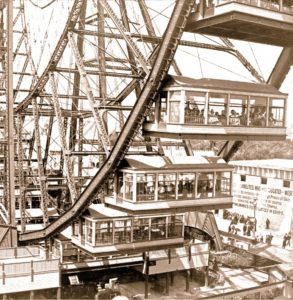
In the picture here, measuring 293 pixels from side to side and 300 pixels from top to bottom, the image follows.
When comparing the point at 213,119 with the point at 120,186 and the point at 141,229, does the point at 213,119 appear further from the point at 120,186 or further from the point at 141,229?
the point at 141,229

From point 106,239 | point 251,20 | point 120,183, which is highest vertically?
point 251,20

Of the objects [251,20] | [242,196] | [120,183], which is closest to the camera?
[251,20]

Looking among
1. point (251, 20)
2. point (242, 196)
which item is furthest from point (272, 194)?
point (251, 20)

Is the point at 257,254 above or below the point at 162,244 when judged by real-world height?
below

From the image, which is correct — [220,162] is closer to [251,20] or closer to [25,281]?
[251,20]

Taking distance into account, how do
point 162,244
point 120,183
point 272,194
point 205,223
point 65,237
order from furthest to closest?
1. point 272,194
2. point 205,223
3. point 65,237
4. point 162,244
5. point 120,183

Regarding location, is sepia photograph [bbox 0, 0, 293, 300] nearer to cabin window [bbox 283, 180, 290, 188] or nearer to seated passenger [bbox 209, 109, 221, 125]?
seated passenger [bbox 209, 109, 221, 125]
